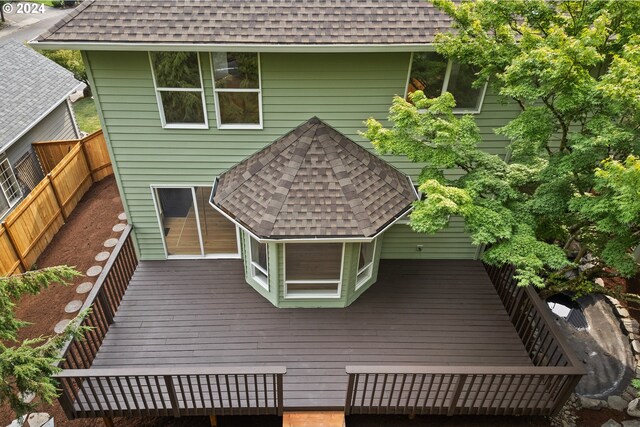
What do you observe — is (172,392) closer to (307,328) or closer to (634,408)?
(307,328)

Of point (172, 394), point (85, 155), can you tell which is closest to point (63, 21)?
point (172, 394)

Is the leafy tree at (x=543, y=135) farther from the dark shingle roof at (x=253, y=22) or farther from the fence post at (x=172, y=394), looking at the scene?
the fence post at (x=172, y=394)

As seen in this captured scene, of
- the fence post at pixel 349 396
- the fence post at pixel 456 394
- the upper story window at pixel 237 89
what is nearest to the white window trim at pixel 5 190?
the upper story window at pixel 237 89

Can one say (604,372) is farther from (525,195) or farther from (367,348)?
(367,348)

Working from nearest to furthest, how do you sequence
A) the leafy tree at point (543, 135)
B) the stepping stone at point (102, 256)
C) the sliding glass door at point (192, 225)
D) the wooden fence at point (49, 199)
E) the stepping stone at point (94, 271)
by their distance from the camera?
the leafy tree at point (543, 135), the sliding glass door at point (192, 225), the wooden fence at point (49, 199), the stepping stone at point (94, 271), the stepping stone at point (102, 256)

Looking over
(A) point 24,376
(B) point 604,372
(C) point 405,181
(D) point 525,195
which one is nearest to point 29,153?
(A) point 24,376

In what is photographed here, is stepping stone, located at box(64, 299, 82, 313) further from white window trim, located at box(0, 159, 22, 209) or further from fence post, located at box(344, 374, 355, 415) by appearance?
fence post, located at box(344, 374, 355, 415)

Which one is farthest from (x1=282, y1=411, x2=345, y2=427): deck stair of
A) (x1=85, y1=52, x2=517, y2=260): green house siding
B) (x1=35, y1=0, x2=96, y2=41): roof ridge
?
(x1=35, y1=0, x2=96, y2=41): roof ridge
